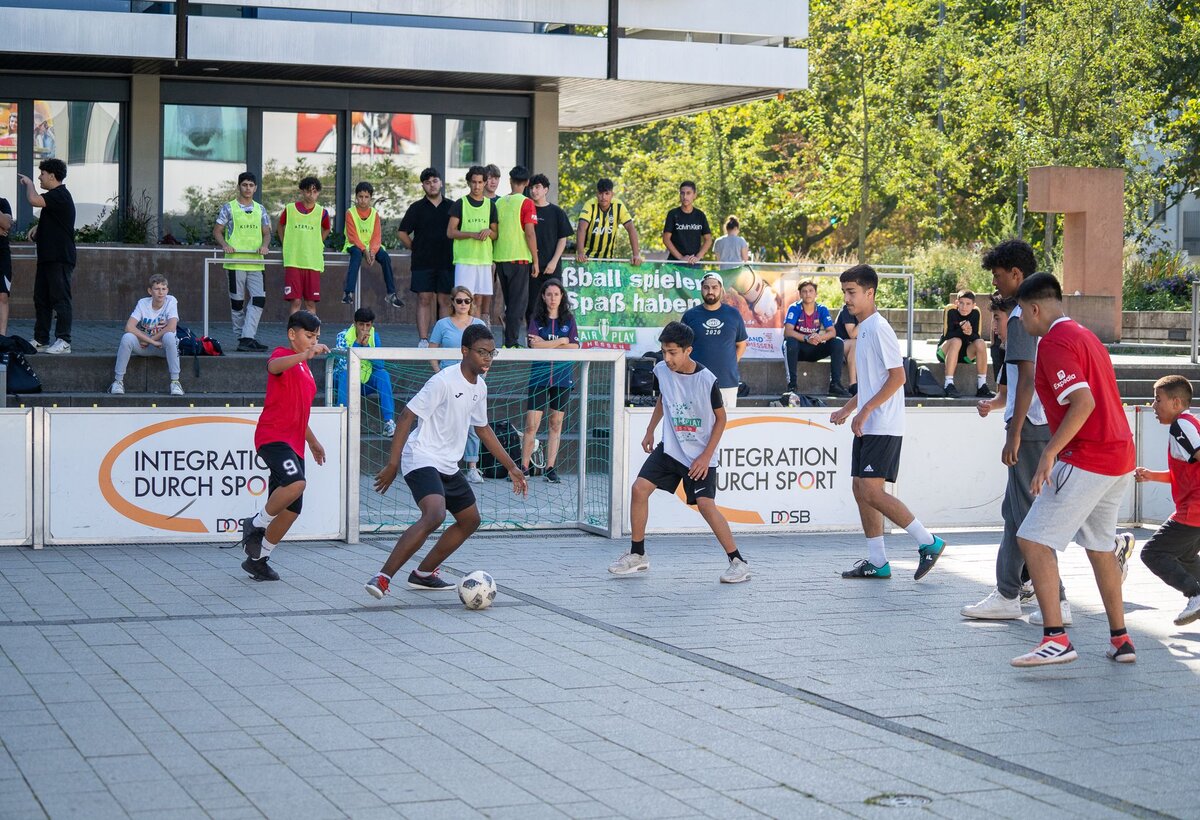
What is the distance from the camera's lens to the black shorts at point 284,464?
10078mm

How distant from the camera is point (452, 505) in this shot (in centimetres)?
935

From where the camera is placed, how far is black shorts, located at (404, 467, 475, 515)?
9.18m

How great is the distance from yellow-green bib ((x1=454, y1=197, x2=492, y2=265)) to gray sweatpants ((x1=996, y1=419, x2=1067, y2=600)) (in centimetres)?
833

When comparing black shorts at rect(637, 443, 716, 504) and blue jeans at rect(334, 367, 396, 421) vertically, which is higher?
blue jeans at rect(334, 367, 396, 421)

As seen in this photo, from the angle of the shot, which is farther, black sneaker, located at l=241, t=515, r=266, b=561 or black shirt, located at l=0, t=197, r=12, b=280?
black shirt, located at l=0, t=197, r=12, b=280

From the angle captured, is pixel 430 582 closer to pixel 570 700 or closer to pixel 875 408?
pixel 570 700

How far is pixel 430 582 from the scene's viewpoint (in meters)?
9.73

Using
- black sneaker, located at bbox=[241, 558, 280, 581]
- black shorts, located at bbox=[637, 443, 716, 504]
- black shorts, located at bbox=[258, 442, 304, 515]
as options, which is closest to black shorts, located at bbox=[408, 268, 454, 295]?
black shorts, located at bbox=[258, 442, 304, 515]

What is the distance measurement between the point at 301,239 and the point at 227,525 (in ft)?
19.2

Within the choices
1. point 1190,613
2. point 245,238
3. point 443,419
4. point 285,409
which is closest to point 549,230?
point 245,238

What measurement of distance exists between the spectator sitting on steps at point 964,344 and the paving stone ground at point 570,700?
866 centimetres

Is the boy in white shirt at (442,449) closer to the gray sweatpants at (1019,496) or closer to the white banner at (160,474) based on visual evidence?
the white banner at (160,474)

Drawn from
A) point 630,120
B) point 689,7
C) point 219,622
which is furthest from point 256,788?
point 630,120

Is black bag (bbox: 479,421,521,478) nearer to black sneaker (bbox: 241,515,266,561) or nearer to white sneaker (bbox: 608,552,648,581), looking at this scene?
white sneaker (bbox: 608,552,648,581)
